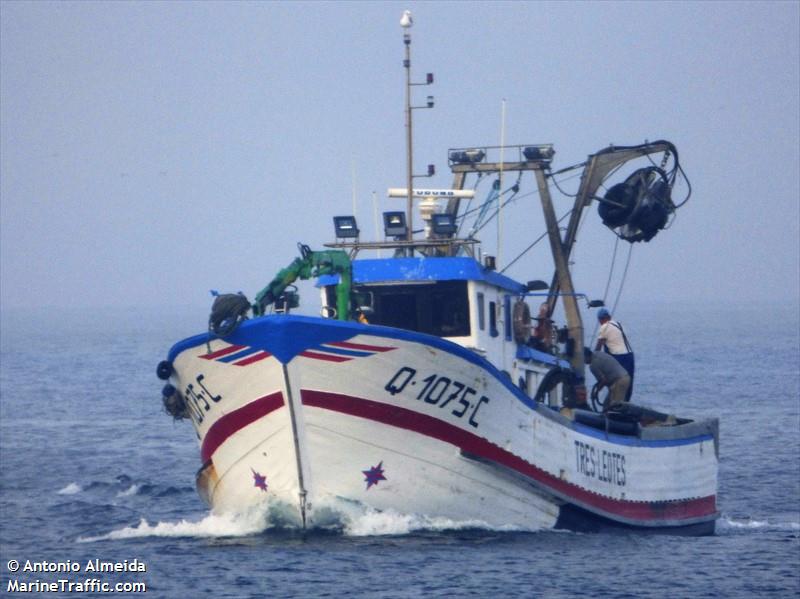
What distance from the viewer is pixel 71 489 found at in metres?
34.8

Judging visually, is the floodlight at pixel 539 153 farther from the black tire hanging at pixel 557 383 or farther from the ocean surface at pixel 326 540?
the ocean surface at pixel 326 540

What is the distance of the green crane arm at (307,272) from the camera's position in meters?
23.7

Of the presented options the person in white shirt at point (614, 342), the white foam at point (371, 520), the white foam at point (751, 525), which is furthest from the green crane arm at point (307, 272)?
the white foam at point (751, 525)

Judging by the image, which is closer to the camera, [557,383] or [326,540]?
[326,540]

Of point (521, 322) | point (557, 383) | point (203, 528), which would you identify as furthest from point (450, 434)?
point (557, 383)

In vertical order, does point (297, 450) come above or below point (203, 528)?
above

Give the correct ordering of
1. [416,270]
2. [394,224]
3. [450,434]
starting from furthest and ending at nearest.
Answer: [394,224] < [416,270] < [450,434]

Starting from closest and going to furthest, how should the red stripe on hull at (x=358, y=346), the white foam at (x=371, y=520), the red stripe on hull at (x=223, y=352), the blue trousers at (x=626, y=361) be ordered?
the red stripe on hull at (x=358, y=346)
the red stripe on hull at (x=223, y=352)
the white foam at (x=371, y=520)
the blue trousers at (x=626, y=361)

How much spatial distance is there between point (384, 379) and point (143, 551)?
4.94 meters

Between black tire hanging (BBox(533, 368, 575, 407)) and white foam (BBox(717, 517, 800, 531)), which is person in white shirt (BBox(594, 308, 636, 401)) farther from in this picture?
white foam (BBox(717, 517, 800, 531))

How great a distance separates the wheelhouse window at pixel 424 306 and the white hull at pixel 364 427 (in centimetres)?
225

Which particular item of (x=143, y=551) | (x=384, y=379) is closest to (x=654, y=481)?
(x=384, y=379)

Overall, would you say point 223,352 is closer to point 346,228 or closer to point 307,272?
point 307,272

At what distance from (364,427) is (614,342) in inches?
311
